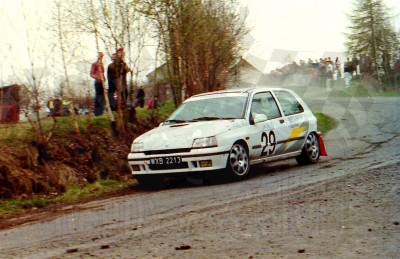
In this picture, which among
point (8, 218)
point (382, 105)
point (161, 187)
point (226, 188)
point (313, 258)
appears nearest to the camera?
point (313, 258)

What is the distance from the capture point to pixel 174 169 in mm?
11062

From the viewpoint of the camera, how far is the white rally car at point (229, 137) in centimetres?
1106

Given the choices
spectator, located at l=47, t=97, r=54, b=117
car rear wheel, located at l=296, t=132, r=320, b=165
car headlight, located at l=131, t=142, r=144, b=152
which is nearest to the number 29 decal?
car rear wheel, located at l=296, t=132, r=320, b=165

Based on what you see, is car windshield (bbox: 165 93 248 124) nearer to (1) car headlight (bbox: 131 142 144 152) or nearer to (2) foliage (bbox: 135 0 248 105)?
(1) car headlight (bbox: 131 142 144 152)

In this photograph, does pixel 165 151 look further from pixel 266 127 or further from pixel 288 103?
pixel 288 103

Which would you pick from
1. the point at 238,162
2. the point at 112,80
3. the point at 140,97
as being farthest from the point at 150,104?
the point at 238,162

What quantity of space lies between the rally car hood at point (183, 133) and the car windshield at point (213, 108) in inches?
11.3

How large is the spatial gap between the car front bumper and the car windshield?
1096mm

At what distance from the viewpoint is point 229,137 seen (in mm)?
11344

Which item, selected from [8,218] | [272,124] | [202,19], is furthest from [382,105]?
[8,218]

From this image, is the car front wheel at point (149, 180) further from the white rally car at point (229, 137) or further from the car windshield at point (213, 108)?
the car windshield at point (213, 108)

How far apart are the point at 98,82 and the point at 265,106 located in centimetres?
436

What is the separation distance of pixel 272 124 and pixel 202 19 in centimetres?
543

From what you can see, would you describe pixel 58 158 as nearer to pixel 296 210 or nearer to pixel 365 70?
pixel 296 210
